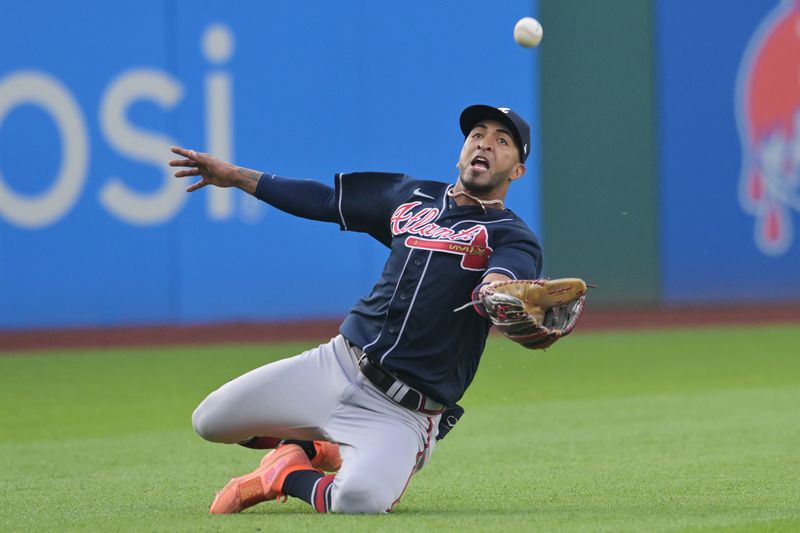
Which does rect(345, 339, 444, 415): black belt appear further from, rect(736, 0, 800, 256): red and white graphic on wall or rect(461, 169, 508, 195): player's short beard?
rect(736, 0, 800, 256): red and white graphic on wall

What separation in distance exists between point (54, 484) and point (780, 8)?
43.3 feet

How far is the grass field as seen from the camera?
5.14m

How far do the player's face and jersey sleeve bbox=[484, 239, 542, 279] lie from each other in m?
0.31

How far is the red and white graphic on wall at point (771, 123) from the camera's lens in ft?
55.1

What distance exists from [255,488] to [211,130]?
10.0 m

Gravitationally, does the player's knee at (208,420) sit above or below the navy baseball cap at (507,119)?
below

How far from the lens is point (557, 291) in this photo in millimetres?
5027

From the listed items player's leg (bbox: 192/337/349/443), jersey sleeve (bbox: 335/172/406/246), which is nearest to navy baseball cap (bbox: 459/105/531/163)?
jersey sleeve (bbox: 335/172/406/246)

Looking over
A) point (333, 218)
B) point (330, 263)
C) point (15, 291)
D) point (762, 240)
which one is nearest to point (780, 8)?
point (762, 240)

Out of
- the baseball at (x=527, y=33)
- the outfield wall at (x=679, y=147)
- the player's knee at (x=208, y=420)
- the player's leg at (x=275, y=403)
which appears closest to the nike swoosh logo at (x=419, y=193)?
the player's leg at (x=275, y=403)

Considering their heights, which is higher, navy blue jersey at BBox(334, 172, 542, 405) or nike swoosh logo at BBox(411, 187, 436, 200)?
nike swoosh logo at BBox(411, 187, 436, 200)

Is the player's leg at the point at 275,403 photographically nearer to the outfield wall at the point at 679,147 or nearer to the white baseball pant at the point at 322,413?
the white baseball pant at the point at 322,413

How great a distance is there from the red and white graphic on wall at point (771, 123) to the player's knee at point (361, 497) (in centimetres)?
1255

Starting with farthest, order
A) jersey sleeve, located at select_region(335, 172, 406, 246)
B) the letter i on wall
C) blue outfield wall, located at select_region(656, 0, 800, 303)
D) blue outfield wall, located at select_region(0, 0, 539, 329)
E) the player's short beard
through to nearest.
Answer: blue outfield wall, located at select_region(656, 0, 800, 303)
the letter i on wall
blue outfield wall, located at select_region(0, 0, 539, 329)
jersey sleeve, located at select_region(335, 172, 406, 246)
the player's short beard
